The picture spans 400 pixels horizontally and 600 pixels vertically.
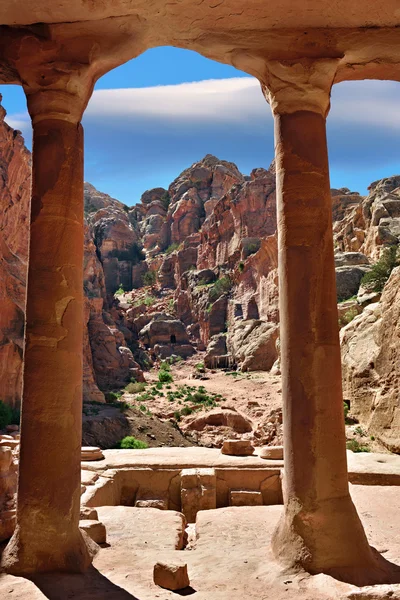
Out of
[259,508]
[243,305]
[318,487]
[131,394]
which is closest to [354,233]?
[243,305]

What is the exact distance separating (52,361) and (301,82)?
16.4 ft

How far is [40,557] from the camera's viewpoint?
588cm

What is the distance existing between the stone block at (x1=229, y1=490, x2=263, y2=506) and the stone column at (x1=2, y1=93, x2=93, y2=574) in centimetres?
538

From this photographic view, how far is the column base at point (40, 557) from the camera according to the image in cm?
583

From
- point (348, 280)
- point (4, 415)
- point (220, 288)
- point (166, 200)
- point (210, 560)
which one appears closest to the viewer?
point (210, 560)

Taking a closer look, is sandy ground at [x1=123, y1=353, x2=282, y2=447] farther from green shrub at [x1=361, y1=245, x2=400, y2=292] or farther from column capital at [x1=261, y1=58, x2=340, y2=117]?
column capital at [x1=261, y1=58, x2=340, y2=117]

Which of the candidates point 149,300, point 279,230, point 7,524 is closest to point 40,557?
point 7,524

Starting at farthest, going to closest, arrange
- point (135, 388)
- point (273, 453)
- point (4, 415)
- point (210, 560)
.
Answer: point (135, 388) < point (4, 415) < point (273, 453) < point (210, 560)

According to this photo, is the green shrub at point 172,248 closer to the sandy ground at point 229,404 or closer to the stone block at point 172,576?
the sandy ground at point 229,404

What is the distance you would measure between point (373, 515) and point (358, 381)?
9562 millimetres

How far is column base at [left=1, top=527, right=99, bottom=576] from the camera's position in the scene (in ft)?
19.1

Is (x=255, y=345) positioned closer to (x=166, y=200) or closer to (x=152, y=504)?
(x=152, y=504)

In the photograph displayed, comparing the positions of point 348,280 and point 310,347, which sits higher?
point 348,280

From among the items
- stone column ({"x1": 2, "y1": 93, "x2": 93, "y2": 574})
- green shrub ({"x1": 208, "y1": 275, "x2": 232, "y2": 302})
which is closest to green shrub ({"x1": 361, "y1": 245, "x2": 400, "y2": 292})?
stone column ({"x1": 2, "y1": 93, "x2": 93, "y2": 574})
